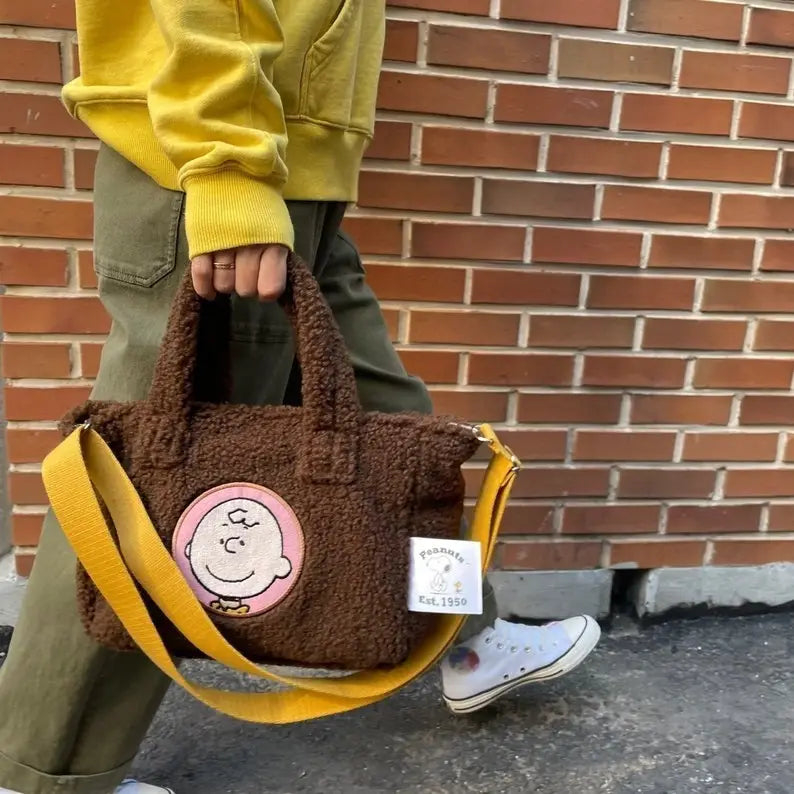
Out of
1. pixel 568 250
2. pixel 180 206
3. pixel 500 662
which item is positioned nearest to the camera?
pixel 180 206

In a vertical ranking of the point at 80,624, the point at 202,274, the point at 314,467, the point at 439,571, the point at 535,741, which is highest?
the point at 202,274

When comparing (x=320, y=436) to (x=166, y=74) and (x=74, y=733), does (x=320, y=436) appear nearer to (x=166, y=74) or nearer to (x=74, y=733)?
(x=166, y=74)

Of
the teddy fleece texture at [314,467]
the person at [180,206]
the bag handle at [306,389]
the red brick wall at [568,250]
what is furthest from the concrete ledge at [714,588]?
the bag handle at [306,389]

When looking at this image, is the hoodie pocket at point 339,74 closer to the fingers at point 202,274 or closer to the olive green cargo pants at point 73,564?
the olive green cargo pants at point 73,564

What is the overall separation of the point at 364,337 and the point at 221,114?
0.51m

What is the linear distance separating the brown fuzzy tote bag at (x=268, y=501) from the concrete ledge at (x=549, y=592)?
95 cm

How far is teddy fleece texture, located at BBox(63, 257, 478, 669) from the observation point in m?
1.06

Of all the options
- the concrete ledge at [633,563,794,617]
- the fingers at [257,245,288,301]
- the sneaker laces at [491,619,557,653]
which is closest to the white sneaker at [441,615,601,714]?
the sneaker laces at [491,619,557,653]

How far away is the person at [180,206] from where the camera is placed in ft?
3.34

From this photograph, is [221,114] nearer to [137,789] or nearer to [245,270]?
[245,270]

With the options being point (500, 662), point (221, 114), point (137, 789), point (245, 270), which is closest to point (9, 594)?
point (137, 789)

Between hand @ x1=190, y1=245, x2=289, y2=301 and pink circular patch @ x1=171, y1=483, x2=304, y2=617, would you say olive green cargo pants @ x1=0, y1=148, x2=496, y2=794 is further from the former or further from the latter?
pink circular patch @ x1=171, y1=483, x2=304, y2=617

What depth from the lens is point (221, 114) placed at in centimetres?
102

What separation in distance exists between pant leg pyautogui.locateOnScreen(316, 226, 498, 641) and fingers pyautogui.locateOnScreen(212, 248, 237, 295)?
335mm
